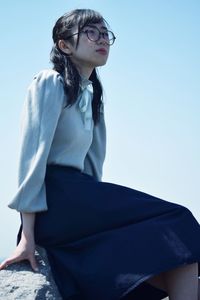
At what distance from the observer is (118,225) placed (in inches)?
128

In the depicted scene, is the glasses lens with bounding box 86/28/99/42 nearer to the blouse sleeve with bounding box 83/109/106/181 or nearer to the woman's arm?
the blouse sleeve with bounding box 83/109/106/181

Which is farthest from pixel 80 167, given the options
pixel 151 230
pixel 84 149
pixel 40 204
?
pixel 151 230

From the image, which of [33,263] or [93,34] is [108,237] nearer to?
[33,263]

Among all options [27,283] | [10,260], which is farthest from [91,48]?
[27,283]

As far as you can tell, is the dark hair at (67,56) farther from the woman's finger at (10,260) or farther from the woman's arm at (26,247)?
the woman's finger at (10,260)

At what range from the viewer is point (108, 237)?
3.18 meters

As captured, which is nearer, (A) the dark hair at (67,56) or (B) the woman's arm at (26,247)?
(B) the woman's arm at (26,247)

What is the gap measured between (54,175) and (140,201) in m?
0.59

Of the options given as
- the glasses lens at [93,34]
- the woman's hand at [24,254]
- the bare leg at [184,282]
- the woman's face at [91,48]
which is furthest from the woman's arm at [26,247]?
the glasses lens at [93,34]

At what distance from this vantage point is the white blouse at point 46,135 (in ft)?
11.0

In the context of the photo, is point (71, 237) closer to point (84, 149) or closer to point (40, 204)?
point (40, 204)

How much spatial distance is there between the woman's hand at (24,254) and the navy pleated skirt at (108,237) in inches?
4.6

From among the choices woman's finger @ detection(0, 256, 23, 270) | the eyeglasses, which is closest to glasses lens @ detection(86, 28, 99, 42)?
the eyeglasses

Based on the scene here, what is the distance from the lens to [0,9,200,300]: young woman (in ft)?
9.93
